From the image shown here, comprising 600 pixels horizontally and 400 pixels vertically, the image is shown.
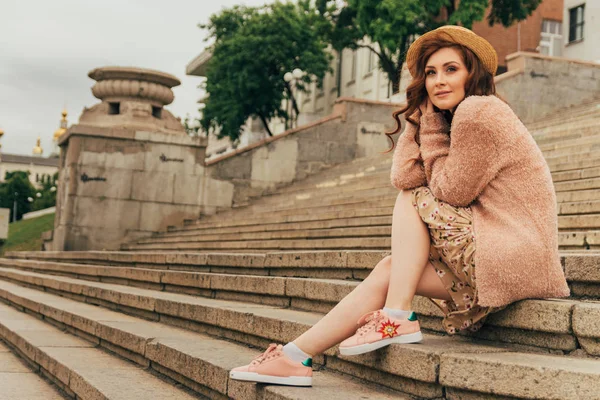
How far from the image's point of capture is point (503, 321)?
3.19 meters

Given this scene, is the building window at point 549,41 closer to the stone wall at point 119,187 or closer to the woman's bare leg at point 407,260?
the stone wall at point 119,187

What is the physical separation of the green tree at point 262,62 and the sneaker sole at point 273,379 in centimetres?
2837

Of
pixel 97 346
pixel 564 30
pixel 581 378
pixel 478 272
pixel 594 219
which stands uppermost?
pixel 564 30

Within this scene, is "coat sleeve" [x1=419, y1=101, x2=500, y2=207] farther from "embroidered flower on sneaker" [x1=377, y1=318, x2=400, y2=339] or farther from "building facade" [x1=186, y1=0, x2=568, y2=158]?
"building facade" [x1=186, y1=0, x2=568, y2=158]

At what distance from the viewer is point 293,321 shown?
4.11 meters

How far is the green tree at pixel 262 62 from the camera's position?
31781 millimetres

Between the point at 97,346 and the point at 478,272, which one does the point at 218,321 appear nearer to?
the point at 97,346

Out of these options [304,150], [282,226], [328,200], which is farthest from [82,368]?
[304,150]

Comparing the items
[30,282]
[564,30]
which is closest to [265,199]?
[30,282]

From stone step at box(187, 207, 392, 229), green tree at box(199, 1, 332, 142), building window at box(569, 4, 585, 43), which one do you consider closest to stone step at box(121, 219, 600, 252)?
stone step at box(187, 207, 392, 229)

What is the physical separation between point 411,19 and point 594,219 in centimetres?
2198

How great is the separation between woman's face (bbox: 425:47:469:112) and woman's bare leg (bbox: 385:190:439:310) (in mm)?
509

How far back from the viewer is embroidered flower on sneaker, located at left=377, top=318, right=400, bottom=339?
316cm

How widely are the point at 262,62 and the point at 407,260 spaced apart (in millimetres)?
29370
